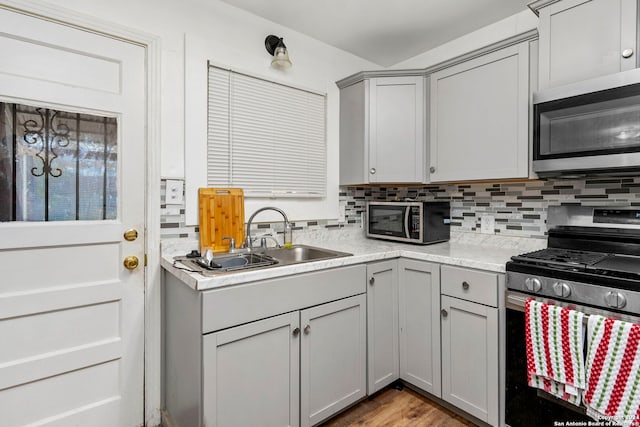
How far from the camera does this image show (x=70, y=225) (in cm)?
158

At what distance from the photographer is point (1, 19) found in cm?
143

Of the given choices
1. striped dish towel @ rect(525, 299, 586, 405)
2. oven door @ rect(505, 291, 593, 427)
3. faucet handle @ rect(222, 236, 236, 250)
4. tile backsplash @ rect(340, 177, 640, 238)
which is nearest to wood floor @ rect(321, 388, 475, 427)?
oven door @ rect(505, 291, 593, 427)

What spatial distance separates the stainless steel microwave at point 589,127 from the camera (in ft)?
4.79

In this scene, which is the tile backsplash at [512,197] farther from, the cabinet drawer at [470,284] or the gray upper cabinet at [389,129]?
the cabinet drawer at [470,284]

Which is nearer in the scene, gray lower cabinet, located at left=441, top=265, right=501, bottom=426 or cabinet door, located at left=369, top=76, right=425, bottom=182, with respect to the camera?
gray lower cabinet, located at left=441, top=265, right=501, bottom=426

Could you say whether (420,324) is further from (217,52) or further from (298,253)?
(217,52)

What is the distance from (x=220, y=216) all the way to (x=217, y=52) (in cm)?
99

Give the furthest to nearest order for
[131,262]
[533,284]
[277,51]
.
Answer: [277,51], [131,262], [533,284]

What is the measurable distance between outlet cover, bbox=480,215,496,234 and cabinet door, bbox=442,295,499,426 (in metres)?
0.78

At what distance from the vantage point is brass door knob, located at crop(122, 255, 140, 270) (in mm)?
1716

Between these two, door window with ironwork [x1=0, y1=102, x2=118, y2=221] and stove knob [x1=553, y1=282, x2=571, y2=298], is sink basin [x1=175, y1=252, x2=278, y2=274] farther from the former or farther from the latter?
stove knob [x1=553, y1=282, x2=571, y2=298]

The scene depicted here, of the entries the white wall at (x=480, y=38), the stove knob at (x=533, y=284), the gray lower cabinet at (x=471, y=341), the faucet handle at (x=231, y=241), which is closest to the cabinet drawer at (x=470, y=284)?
the gray lower cabinet at (x=471, y=341)

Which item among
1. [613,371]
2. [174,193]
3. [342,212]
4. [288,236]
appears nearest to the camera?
[613,371]

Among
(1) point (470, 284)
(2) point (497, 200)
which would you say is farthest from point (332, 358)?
(2) point (497, 200)
